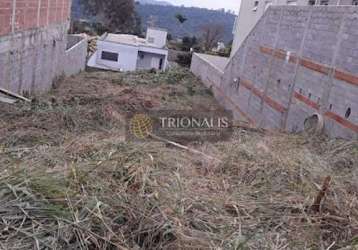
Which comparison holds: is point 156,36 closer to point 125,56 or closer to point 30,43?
point 125,56

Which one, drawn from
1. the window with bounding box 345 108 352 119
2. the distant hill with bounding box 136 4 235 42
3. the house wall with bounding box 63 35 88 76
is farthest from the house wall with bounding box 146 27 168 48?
the distant hill with bounding box 136 4 235 42

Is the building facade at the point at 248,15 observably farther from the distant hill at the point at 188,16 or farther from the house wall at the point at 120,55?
the distant hill at the point at 188,16

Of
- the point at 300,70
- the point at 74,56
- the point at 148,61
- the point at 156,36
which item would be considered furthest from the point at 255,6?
the point at 156,36

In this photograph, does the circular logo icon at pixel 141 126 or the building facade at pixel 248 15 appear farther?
the building facade at pixel 248 15

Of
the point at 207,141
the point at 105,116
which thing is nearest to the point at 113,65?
the point at 105,116

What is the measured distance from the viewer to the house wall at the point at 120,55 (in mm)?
30250

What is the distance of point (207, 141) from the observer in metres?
6.11

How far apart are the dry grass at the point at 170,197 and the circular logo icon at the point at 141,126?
0.35 m

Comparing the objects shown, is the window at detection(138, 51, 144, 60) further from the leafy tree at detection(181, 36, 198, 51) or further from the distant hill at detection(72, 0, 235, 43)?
the distant hill at detection(72, 0, 235, 43)

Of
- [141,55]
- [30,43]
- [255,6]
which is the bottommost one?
[141,55]

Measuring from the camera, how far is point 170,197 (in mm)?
3553

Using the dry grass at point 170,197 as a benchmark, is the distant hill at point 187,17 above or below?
above

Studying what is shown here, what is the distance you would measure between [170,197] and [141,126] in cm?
213

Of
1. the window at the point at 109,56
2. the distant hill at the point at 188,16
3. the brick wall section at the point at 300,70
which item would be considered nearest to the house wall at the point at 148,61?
the window at the point at 109,56
